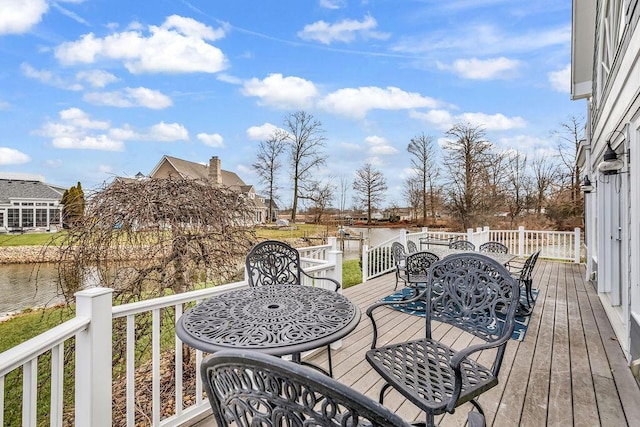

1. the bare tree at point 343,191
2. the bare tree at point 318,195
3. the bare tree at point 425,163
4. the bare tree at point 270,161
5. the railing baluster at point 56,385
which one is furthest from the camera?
the bare tree at point 270,161

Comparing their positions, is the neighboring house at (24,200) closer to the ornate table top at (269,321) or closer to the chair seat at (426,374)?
the ornate table top at (269,321)

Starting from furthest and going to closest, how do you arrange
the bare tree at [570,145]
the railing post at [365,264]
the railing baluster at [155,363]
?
1. the bare tree at [570,145]
2. the railing post at [365,264]
3. the railing baluster at [155,363]

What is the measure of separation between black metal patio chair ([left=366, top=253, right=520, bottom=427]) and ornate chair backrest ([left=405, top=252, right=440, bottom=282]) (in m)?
2.45

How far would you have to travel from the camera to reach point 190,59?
1095 cm

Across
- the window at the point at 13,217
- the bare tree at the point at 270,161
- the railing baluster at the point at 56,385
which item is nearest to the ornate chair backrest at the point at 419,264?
the railing baluster at the point at 56,385

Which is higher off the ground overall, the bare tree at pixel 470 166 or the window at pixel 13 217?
the bare tree at pixel 470 166

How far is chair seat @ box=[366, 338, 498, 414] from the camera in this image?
1.50 m

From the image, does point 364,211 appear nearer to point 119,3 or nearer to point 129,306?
point 119,3

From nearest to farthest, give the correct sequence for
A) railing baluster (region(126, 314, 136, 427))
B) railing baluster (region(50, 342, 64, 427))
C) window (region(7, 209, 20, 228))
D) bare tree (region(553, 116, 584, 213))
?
railing baluster (region(50, 342, 64, 427)) → railing baluster (region(126, 314, 136, 427)) → bare tree (region(553, 116, 584, 213)) → window (region(7, 209, 20, 228))

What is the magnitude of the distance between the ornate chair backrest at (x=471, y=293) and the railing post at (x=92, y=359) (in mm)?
1918

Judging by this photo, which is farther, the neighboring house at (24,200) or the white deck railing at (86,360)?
the neighboring house at (24,200)

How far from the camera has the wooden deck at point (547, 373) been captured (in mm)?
2148

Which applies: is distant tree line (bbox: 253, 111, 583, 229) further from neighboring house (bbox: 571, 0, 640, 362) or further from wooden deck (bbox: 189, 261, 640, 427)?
wooden deck (bbox: 189, 261, 640, 427)

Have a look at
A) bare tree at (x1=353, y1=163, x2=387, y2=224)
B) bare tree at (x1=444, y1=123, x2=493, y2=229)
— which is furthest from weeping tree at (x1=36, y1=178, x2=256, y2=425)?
bare tree at (x1=353, y1=163, x2=387, y2=224)
